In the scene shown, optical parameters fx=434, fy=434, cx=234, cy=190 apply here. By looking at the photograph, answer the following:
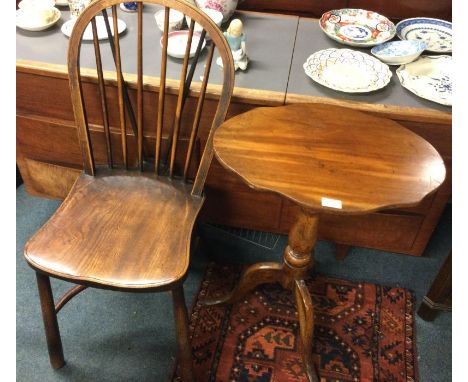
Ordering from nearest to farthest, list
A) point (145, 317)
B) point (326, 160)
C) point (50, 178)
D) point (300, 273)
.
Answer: point (326, 160) → point (300, 273) → point (145, 317) → point (50, 178)

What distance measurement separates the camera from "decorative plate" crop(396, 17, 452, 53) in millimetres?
1449

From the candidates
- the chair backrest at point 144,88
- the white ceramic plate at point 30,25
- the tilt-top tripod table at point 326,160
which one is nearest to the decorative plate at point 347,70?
the tilt-top tripod table at point 326,160

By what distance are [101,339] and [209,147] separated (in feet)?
2.45

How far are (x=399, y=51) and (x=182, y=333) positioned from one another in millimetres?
1070

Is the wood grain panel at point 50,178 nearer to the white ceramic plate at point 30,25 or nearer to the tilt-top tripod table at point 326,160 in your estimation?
the white ceramic plate at point 30,25

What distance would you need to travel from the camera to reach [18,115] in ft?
4.79

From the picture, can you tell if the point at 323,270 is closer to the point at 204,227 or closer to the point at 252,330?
the point at 252,330

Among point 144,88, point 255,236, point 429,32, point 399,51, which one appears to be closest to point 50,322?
point 144,88

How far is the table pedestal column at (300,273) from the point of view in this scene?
3.76ft

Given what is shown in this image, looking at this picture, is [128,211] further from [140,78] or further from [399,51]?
[399,51]

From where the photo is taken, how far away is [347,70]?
4.33 feet

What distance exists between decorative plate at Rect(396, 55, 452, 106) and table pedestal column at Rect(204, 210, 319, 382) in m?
0.51

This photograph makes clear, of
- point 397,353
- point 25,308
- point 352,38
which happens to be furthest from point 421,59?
point 25,308

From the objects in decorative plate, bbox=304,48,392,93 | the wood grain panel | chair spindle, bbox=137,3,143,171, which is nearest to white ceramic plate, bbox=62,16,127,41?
chair spindle, bbox=137,3,143,171
